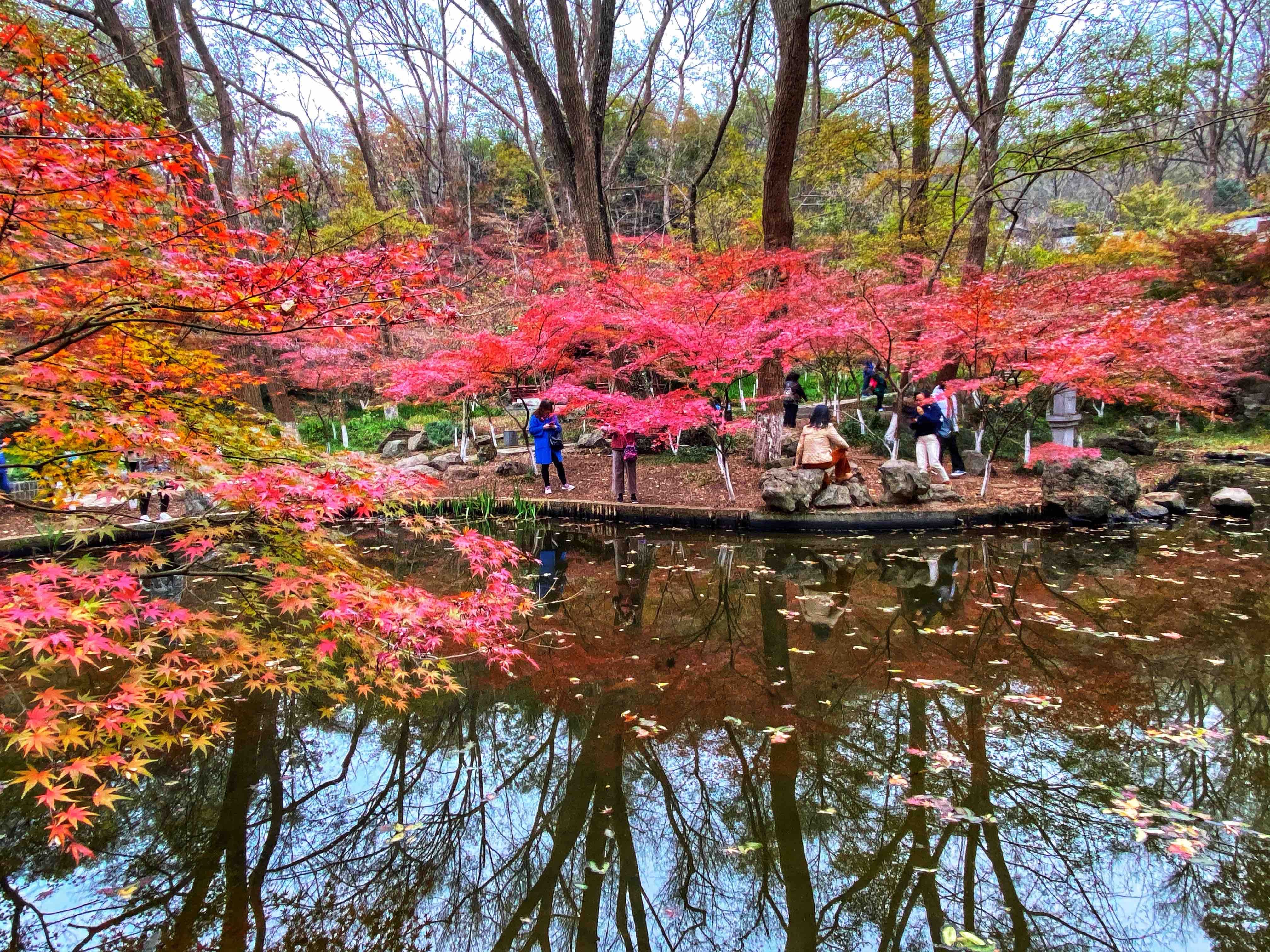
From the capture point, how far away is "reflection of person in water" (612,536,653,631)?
483 centimetres

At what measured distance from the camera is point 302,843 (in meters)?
2.52

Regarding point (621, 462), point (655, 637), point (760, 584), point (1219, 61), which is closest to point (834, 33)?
point (1219, 61)

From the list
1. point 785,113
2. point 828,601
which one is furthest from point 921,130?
point 828,601

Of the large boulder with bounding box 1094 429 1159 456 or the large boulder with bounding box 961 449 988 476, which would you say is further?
the large boulder with bounding box 1094 429 1159 456

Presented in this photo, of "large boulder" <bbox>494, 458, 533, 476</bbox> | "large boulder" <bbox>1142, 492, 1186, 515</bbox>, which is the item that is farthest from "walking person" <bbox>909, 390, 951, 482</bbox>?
"large boulder" <bbox>494, 458, 533, 476</bbox>

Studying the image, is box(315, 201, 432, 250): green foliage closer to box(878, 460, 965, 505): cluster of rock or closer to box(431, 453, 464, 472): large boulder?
box(431, 453, 464, 472): large boulder

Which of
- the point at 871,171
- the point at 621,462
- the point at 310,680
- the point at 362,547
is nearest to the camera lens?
the point at 310,680

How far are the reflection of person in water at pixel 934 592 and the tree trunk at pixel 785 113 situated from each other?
4.82 metres

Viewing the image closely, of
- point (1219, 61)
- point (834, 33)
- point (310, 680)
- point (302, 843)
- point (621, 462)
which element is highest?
point (834, 33)

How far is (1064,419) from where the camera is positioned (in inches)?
356

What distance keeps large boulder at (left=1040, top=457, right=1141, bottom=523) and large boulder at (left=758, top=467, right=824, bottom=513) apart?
2.67 m

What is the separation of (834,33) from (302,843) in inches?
472

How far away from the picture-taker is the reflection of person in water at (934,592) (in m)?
4.54

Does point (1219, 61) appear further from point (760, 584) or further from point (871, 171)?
point (760, 584)
